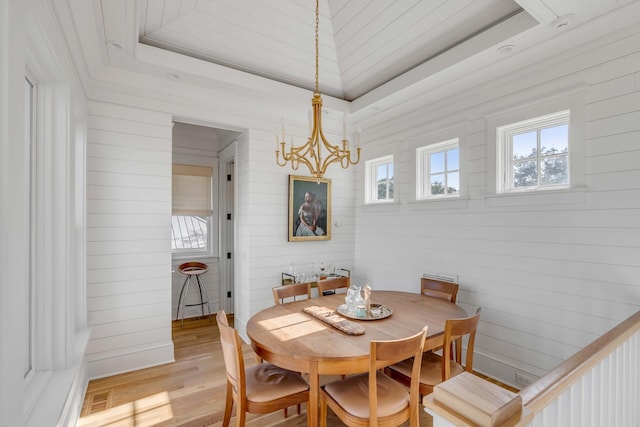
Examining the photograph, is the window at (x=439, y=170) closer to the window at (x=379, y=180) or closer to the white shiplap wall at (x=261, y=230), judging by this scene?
the window at (x=379, y=180)

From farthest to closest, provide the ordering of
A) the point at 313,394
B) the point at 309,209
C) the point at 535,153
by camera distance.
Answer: the point at 309,209, the point at 535,153, the point at 313,394

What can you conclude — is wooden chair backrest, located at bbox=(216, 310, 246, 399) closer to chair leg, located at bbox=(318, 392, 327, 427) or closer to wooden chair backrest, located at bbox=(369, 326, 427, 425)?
chair leg, located at bbox=(318, 392, 327, 427)

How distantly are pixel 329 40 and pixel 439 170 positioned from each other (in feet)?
5.98

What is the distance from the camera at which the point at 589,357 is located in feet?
3.77

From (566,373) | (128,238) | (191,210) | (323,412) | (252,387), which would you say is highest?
(191,210)

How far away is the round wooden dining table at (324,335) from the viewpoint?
1.68m

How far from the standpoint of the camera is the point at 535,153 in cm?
263

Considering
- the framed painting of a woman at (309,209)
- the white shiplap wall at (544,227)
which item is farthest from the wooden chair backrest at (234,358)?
the white shiplap wall at (544,227)

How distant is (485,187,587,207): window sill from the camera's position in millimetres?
2305

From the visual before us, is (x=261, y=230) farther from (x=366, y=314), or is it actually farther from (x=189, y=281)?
(x=366, y=314)

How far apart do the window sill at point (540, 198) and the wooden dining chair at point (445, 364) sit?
1106mm

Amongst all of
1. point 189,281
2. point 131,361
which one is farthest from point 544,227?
point 189,281

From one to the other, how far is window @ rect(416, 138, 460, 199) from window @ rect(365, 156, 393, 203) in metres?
0.54

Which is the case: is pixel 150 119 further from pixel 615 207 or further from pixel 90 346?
pixel 615 207
